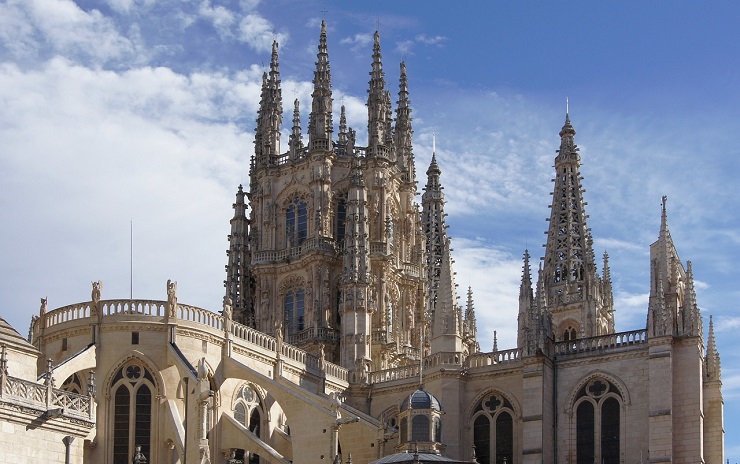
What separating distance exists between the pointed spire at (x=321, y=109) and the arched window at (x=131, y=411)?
2132 cm

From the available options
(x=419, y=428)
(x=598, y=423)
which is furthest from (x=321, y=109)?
(x=419, y=428)

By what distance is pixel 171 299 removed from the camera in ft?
159

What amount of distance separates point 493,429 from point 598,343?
5.53m

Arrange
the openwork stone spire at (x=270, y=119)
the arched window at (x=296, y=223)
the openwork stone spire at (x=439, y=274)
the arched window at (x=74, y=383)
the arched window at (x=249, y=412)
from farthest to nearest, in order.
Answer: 1. the openwork stone spire at (x=270, y=119)
2. the arched window at (x=296, y=223)
3. the openwork stone spire at (x=439, y=274)
4. the arched window at (x=249, y=412)
5. the arched window at (x=74, y=383)

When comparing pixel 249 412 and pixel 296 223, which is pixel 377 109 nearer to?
pixel 296 223

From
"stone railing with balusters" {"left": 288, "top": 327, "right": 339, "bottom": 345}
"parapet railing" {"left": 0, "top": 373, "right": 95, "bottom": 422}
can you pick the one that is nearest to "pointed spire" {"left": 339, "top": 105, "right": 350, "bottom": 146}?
"stone railing with balusters" {"left": 288, "top": 327, "right": 339, "bottom": 345}

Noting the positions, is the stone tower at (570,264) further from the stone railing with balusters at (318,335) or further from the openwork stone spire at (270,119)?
the openwork stone spire at (270,119)

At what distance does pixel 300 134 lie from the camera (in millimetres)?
67812

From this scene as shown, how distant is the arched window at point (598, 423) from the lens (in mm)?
50594

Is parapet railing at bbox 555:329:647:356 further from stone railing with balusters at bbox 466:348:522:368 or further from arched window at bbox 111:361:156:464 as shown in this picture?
arched window at bbox 111:361:156:464

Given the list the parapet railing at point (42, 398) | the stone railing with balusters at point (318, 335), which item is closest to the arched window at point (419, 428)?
the stone railing with balusters at point (318, 335)

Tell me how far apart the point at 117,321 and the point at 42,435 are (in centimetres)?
1892

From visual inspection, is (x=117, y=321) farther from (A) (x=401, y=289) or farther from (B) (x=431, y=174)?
(B) (x=431, y=174)

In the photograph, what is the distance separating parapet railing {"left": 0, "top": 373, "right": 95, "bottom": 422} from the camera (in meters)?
28.2
